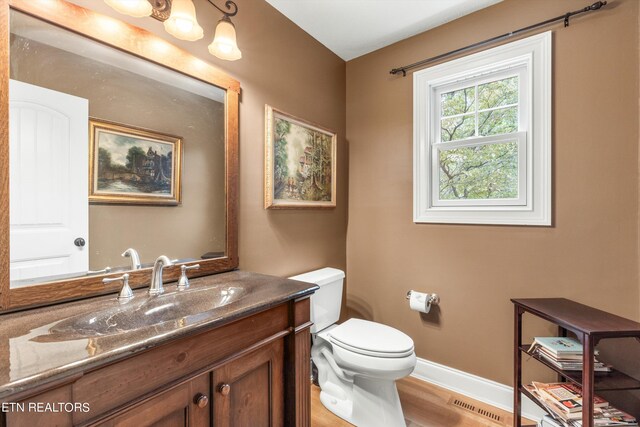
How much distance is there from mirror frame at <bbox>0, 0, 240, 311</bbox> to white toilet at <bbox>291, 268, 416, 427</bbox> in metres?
0.66

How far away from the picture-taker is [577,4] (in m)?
1.54

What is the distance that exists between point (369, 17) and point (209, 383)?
2.14m

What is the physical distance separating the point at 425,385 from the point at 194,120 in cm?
213

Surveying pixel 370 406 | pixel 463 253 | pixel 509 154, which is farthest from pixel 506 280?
pixel 370 406

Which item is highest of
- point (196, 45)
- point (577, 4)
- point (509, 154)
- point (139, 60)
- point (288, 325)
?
point (577, 4)

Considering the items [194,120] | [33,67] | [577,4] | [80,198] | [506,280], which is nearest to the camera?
[33,67]

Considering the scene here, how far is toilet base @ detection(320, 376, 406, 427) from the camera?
1.50 metres

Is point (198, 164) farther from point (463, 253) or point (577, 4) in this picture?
point (577, 4)

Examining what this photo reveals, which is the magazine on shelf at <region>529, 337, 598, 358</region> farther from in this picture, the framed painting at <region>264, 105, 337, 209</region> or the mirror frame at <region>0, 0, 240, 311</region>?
the mirror frame at <region>0, 0, 240, 311</region>

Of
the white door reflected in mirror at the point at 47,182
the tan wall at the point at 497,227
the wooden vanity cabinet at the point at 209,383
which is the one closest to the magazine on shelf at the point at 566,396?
the tan wall at the point at 497,227

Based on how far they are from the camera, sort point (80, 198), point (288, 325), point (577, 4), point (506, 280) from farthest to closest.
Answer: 1. point (506, 280)
2. point (577, 4)
3. point (288, 325)
4. point (80, 198)

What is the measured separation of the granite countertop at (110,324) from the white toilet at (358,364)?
51cm

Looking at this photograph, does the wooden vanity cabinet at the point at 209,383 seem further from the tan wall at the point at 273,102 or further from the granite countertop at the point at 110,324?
the tan wall at the point at 273,102

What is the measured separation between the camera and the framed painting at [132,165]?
1.09 meters
